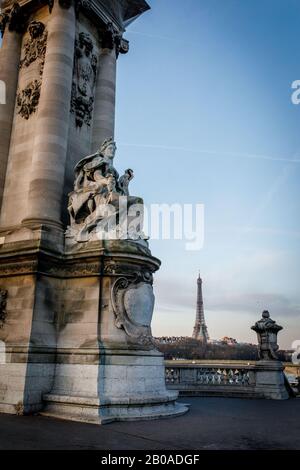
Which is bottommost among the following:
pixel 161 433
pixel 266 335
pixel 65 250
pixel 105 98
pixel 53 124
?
pixel 161 433

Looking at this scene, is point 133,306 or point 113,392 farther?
point 133,306

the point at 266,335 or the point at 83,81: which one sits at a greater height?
the point at 83,81

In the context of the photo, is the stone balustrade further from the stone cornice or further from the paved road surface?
the stone cornice

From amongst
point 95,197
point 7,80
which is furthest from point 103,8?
point 95,197

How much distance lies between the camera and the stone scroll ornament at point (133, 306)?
11.3 metres

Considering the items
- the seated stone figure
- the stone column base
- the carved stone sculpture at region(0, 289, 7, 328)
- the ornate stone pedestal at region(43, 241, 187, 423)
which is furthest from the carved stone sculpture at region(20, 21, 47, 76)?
the stone column base

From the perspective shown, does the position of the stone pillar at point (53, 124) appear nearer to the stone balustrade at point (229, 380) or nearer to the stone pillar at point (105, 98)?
the stone pillar at point (105, 98)

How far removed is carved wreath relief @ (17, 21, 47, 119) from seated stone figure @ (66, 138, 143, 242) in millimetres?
3503

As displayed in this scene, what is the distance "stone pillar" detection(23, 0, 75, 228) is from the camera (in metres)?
13.3

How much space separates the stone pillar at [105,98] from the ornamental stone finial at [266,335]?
10.5 m

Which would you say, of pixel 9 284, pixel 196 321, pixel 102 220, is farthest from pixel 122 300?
pixel 196 321

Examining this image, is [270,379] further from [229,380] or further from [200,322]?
[200,322]

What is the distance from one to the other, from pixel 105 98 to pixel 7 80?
146 inches

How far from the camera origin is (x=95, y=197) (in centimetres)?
1288
